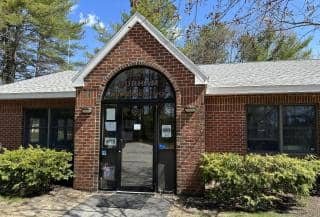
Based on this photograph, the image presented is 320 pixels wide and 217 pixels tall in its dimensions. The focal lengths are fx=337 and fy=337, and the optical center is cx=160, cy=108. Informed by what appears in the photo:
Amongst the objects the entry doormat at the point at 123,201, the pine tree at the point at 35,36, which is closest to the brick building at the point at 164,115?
the entry doormat at the point at 123,201

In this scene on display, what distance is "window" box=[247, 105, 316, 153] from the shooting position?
9.92 meters

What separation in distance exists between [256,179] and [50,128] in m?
7.19

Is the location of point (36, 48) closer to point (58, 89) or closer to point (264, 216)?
point (58, 89)

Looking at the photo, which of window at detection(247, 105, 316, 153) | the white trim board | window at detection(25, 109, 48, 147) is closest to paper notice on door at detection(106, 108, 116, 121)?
the white trim board

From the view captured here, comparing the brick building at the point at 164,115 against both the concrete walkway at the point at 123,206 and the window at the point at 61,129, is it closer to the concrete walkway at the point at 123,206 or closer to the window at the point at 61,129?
the concrete walkway at the point at 123,206

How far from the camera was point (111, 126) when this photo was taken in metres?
9.82

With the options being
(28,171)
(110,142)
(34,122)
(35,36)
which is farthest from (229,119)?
(35,36)

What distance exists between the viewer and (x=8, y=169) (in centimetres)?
911

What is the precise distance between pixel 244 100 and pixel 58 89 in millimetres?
6145

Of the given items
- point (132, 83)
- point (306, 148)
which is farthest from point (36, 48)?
point (306, 148)

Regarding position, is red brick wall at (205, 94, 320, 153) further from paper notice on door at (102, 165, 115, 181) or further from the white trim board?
paper notice on door at (102, 165, 115, 181)

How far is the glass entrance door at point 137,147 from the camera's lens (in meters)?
9.55

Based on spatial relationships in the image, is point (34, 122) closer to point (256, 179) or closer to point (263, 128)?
point (263, 128)

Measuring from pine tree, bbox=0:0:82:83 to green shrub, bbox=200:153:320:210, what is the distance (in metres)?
21.4
